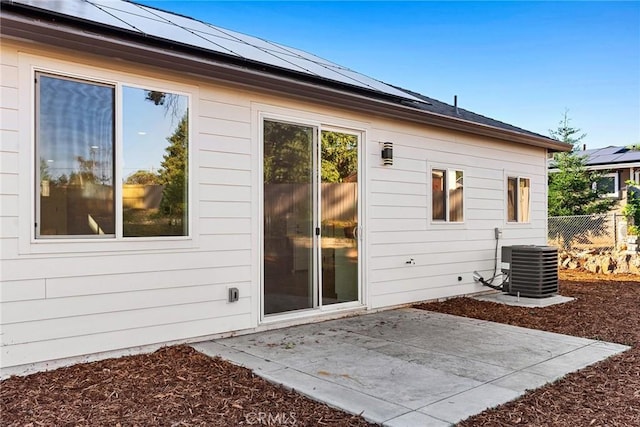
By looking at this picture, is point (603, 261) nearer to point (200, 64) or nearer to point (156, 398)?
point (200, 64)

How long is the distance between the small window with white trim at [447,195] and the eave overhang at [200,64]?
82 centimetres

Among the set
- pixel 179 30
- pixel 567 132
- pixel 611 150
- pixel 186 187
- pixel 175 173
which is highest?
pixel 567 132

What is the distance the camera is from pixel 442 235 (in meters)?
7.00

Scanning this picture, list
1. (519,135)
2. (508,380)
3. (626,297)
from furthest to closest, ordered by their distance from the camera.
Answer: (519,135)
(626,297)
(508,380)

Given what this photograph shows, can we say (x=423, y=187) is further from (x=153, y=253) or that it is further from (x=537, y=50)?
(x=537, y=50)

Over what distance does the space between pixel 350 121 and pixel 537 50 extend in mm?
9147

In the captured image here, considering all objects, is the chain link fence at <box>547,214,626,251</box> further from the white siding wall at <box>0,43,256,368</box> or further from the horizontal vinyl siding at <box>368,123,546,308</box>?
the white siding wall at <box>0,43,256,368</box>

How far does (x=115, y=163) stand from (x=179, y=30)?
1.83 metres

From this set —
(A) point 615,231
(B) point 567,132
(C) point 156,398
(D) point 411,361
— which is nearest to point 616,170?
(B) point 567,132

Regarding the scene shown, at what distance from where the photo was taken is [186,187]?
14.5 ft

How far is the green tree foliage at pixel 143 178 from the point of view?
4.08 metres

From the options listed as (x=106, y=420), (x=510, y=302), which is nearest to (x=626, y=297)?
(x=510, y=302)

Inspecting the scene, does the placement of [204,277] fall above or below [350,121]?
below

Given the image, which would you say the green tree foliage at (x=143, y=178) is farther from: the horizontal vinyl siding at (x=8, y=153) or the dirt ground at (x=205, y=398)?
the dirt ground at (x=205, y=398)
